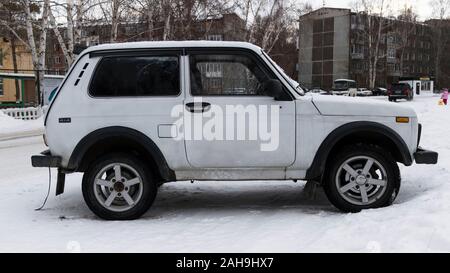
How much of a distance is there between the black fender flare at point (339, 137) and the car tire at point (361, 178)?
163 mm

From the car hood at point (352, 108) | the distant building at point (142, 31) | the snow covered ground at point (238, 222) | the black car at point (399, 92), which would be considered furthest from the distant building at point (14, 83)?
the car hood at point (352, 108)

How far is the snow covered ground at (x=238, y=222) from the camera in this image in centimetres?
437

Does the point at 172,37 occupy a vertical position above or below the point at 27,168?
above

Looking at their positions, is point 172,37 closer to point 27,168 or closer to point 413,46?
point 27,168

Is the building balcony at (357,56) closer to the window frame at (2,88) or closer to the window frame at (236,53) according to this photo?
the window frame at (2,88)

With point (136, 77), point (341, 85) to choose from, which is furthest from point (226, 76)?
point (341, 85)

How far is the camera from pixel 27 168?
969 cm

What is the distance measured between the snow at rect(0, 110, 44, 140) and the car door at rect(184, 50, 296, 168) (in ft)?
42.3

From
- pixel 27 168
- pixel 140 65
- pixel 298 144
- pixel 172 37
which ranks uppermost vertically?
pixel 172 37

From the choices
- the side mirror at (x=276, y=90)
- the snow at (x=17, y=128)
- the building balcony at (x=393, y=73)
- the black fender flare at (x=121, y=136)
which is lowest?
the snow at (x=17, y=128)

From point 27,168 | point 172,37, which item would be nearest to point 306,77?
point 172,37

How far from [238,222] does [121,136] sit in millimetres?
1583

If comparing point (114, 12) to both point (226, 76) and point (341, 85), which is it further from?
point (341, 85)

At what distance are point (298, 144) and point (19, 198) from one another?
13.3 feet
